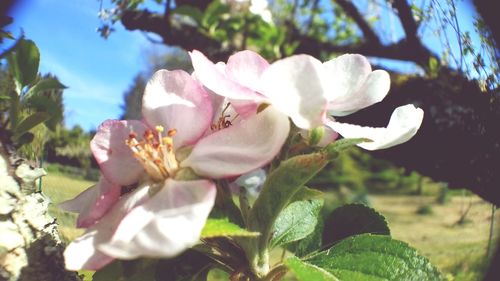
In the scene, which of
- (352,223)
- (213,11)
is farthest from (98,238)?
(213,11)

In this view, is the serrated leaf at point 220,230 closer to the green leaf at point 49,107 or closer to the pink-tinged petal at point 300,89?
the pink-tinged petal at point 300,89

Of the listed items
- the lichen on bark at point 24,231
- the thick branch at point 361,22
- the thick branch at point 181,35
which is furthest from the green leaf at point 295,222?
the thick branch at point 361,22

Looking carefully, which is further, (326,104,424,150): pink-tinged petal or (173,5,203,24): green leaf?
(173,5,203,24): green leaf

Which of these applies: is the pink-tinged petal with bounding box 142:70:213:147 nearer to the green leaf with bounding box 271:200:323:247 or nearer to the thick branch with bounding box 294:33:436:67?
the green leaf with bounding box 271:200:323:247

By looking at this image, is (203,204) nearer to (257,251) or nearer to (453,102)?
(257,251)

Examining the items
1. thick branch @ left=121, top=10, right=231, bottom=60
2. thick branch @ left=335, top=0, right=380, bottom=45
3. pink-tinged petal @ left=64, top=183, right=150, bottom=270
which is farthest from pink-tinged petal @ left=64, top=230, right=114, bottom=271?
thick branch @ left=335, top=0, right=380, bottom=45

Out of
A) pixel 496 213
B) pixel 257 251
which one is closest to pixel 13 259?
pixel 257 251
